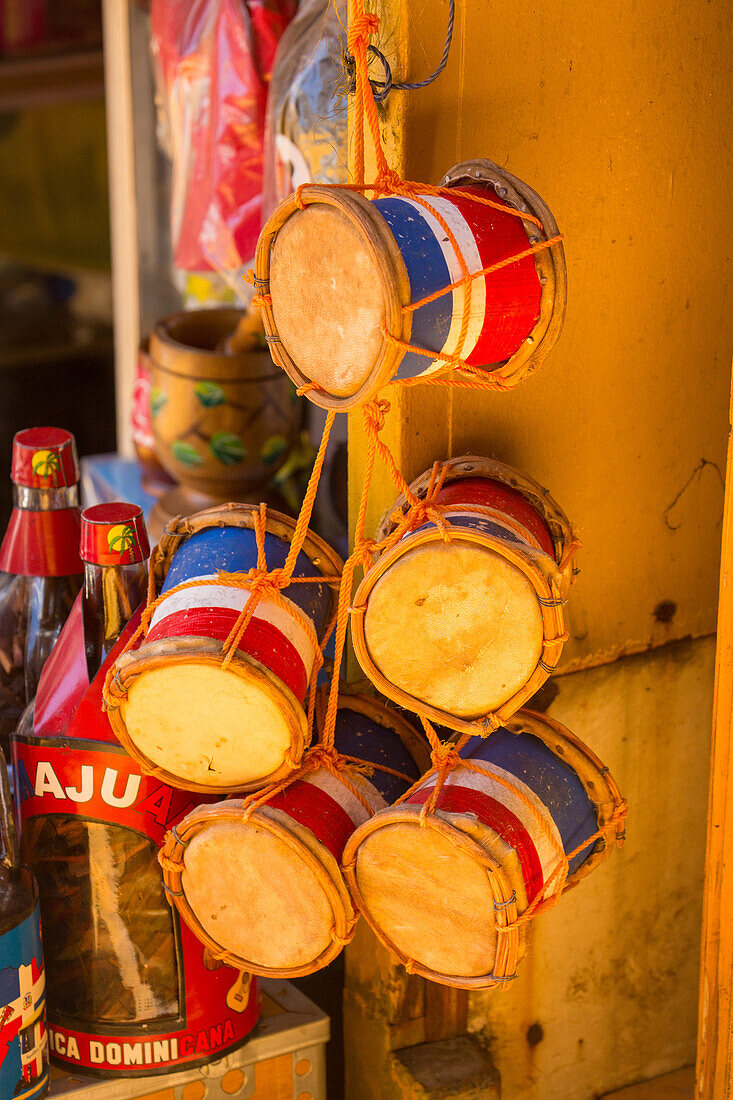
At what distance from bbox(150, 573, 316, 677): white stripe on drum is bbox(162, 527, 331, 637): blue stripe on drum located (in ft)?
0.07

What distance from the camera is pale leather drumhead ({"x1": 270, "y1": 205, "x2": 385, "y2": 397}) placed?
928 mm

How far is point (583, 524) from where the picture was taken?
141 cm

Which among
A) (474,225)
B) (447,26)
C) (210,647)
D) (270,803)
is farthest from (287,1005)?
(447,26)

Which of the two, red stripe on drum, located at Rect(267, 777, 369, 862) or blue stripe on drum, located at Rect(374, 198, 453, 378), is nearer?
blue stripe on drum, located at Rect(374, 198, 453, 378)

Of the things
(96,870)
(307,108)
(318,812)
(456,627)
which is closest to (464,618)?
(456,627)

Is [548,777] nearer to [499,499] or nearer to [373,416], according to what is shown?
[499,499]

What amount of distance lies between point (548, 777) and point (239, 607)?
341mm

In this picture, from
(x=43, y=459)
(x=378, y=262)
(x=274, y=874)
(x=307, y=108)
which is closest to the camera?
(x=378, y=262)

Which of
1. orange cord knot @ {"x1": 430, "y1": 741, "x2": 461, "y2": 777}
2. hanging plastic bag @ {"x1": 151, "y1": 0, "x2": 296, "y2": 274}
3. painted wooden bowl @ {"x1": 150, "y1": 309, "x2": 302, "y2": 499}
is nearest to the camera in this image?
orange cord knot @ {"x1": 430, "y1": 741, "x2": 461, "y2": 777}

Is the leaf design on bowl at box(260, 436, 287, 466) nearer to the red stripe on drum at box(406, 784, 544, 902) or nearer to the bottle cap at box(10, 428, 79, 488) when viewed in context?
the bottle cap at box(10, 428, 79, 488)

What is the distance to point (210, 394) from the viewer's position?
5.95ft

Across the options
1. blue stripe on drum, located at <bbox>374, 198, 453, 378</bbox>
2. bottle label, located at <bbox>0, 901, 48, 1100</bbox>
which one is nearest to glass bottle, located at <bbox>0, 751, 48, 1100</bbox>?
bottle label, located at <bbox>0, 901, 48, 1100</bbox>

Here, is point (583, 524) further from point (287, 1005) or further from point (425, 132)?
point (287, 1005)

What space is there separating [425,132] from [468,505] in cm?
40
